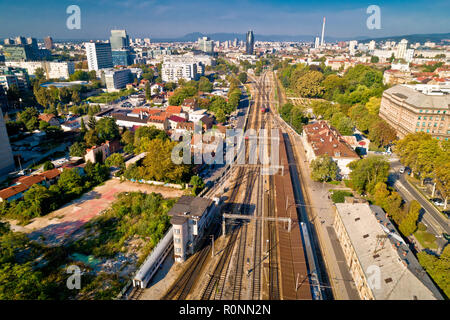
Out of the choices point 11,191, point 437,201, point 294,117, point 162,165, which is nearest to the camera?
point 11,191

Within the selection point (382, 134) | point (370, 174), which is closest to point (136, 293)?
point (370, 174)

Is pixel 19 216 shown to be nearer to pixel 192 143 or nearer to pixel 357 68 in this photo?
pixel 192 143

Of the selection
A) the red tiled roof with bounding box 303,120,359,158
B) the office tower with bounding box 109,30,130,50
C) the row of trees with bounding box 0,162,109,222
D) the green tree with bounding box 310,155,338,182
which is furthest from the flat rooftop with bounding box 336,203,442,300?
the office tower with bounding box 109,30,130,50

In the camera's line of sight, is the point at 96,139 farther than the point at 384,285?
Yes

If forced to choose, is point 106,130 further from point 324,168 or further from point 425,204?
point 425,204

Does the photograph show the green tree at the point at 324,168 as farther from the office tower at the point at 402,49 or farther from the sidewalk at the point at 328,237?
the office tower at the point at 402,49

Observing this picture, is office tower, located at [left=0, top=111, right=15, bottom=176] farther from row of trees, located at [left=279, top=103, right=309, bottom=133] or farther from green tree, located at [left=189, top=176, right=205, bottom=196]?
row of trees, located at [left=279, top=103, right=309, bottom=133]
